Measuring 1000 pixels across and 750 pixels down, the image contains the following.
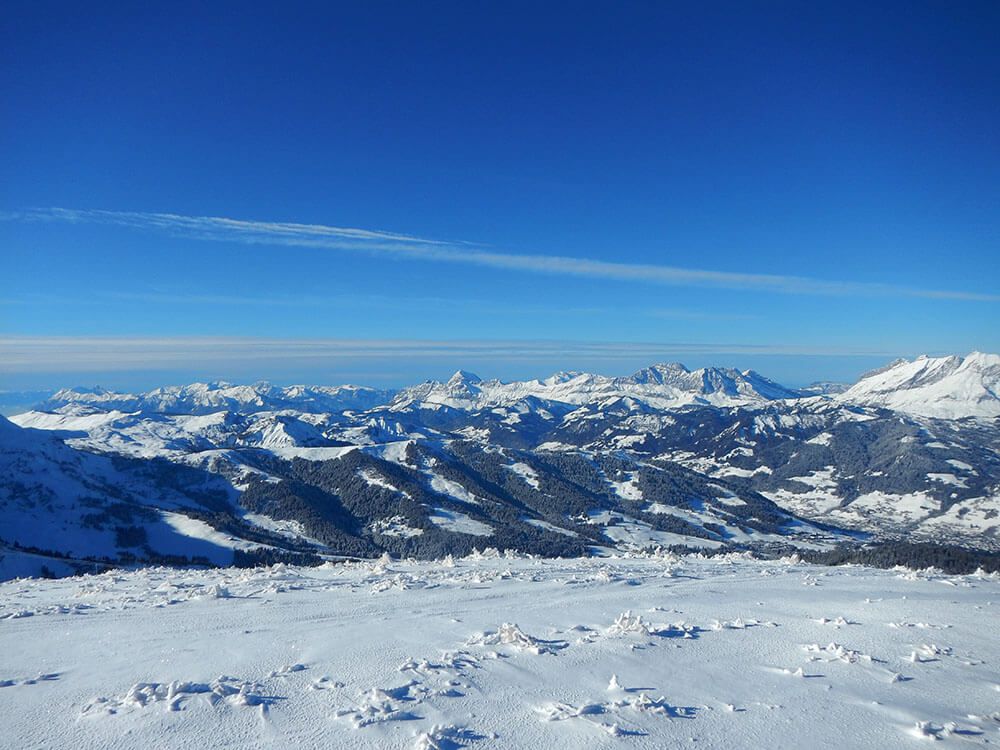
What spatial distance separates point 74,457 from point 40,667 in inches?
7694

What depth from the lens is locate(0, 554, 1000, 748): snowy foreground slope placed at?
941cm

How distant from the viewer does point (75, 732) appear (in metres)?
9.18

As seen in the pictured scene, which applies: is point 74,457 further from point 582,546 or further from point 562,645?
point 562,645

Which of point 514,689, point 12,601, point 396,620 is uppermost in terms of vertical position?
point 514,689

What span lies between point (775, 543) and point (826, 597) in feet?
591

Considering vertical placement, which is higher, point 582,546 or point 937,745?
point 937,745

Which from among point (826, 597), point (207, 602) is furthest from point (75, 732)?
point (826, 597)

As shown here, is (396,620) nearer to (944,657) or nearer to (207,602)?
(207,602)

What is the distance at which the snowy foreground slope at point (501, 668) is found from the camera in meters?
9.41

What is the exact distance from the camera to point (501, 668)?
1219 centimetres

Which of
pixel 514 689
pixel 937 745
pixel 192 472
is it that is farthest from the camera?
pixel 192 472

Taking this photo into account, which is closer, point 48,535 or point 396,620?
point 396,620

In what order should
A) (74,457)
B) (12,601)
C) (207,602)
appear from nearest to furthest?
(207,602), (12,601), (74,457)

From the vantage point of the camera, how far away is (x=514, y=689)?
11070 mm
